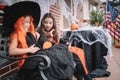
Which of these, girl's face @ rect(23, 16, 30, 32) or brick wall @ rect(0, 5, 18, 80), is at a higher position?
girl's face @ rect(23, 16, 30, 32)

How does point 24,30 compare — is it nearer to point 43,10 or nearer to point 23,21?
point 23,21

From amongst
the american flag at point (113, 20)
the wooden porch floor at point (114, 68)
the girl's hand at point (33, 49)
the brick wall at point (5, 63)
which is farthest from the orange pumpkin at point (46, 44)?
the american flag at point (113, 20)

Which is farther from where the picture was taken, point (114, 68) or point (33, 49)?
point (114, 68)

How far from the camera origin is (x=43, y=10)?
212 inches

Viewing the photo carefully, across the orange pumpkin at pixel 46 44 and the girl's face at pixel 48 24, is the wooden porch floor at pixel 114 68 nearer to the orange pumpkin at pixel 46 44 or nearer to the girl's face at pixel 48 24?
the girl's face at pixel 48 24

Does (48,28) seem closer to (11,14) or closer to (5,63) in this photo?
(11,14)

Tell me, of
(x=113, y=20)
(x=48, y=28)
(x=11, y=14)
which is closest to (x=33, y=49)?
(x=11, y=14)

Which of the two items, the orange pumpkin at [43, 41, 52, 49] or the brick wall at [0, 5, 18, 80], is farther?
the orange pumpkin at [43, 41, 52, 49]

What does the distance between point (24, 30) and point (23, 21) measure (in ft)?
0.30

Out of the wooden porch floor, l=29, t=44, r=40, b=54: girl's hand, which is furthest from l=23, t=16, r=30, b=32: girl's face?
the wooden porch floor

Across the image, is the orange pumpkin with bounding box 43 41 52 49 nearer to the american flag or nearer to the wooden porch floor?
the wooden porch floor

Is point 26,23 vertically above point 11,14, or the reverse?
point 11,14

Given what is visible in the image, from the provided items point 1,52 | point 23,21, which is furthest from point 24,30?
point 1,52

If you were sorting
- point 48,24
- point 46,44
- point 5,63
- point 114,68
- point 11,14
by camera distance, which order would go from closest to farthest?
1. point 5,63
2. point 11,14
3. point 46,44
4. point 48,24
5. point 114,68
